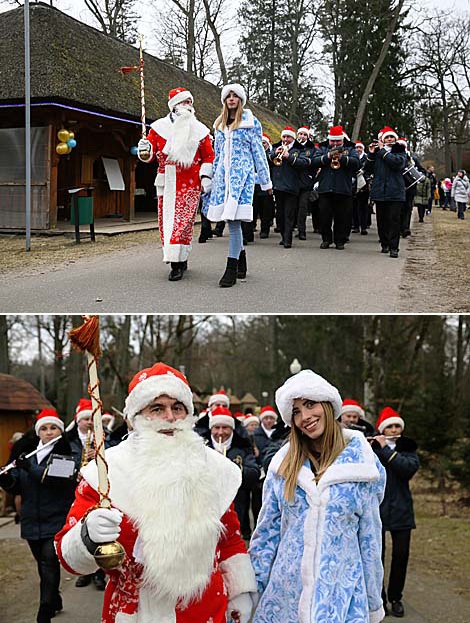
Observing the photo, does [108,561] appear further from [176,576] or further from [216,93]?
[216,93]

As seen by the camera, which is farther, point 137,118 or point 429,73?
point 429,73

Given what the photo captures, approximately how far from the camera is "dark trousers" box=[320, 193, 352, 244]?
42.4 feet

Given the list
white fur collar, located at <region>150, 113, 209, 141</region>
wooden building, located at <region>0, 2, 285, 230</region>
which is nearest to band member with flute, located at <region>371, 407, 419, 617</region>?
white fur collar, located at <region>150, 113, 209, 141</region>

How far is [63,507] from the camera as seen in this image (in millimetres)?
6391

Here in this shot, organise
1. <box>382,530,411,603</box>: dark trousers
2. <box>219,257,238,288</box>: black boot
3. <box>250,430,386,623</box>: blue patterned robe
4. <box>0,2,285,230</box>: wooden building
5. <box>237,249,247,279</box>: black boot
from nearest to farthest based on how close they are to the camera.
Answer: <box>250,430,386,623</box>: blue patterned robe, <box>382,530,411,603</box>: dark trousers, <box>219,257,238,288</box>: black boot, <box>237,249,247,279</box>: black boot, <box>0,2,285,230</box>: wooden building

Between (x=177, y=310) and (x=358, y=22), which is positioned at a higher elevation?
(x=358, y=22)

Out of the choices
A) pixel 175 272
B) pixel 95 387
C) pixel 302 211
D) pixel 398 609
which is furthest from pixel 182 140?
pixel 302 211

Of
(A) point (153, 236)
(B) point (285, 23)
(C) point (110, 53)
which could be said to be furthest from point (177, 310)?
(B) point (285, 23)

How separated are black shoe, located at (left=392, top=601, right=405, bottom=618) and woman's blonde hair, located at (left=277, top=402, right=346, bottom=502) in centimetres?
341

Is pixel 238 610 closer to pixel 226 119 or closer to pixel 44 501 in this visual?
pixel 44 501

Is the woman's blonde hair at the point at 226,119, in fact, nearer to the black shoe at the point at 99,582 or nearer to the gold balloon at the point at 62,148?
the black shoe at the point at 99,582

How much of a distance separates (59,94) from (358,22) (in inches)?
1096

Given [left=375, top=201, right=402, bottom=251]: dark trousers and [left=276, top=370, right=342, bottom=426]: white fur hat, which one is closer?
[left=276, top=370, right=342, bottom=426]: white fur hat

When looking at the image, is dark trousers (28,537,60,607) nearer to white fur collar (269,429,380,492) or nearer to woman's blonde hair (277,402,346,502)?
woman's blonde hair (277,402,346,502)
